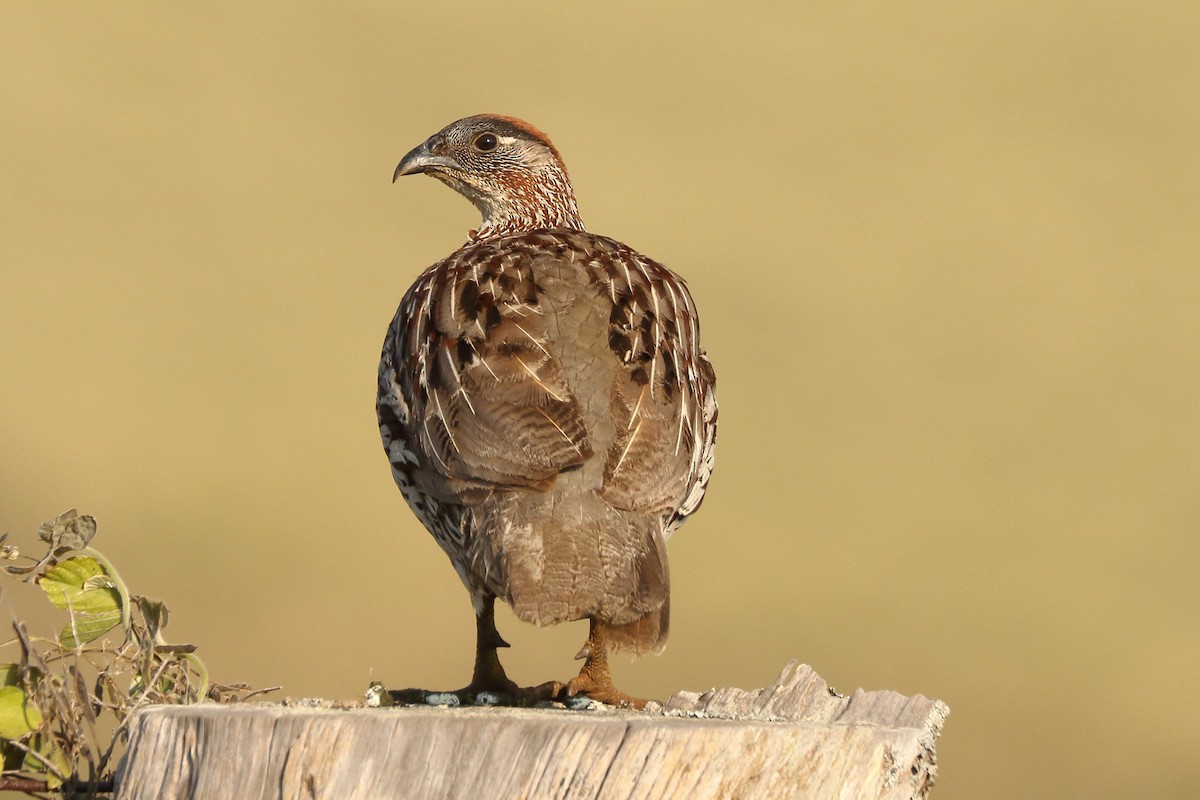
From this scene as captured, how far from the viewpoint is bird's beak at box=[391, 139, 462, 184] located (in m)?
10.6

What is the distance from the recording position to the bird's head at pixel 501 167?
10641 millimetres

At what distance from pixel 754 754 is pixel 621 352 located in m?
2.84

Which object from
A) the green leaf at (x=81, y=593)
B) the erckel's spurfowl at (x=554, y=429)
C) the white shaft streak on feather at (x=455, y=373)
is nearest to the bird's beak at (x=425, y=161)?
the erckel's spurfowl at (x=554, y=429)

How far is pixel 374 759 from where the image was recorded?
449cm

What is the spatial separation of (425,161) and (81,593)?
5203 millimetres

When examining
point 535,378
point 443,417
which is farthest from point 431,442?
point 535,378

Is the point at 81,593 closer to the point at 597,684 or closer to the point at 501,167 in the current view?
the point at 597,684

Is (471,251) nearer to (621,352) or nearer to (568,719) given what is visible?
(621,352)

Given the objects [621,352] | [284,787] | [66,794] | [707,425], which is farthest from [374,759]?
[707,425]

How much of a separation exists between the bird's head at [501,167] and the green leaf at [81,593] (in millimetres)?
4953

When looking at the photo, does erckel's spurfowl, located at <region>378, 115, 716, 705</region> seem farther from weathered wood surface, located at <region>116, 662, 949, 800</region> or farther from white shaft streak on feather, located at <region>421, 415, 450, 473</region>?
weathered wood surface, located at <region>116, 662, 949, 800</region>

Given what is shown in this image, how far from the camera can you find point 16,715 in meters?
5.74

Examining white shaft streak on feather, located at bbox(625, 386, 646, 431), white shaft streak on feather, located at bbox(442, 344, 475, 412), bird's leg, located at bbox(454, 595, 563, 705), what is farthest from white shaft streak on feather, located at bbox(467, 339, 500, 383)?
bird's leg, located at bbox(454, 595, 563, 705)

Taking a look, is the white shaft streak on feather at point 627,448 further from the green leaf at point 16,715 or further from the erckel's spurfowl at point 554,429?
the green leaf at point 16,715
